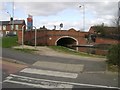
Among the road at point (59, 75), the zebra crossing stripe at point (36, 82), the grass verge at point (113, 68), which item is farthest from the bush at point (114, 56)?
the zebra crossing stripe at point (36, 82)

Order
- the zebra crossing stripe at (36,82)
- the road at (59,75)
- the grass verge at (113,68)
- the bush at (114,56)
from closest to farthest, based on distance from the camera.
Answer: the zebra crossing stripe at (36,82) < the road at (59,75) < the grass verge at (113,68) < the bush at (114,56)

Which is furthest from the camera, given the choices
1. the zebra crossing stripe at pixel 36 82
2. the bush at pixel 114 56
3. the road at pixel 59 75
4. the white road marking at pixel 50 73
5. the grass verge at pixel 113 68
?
the bush at pixel 114 56

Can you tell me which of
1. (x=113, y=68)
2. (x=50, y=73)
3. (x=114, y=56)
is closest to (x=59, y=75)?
(x=50, y=73)

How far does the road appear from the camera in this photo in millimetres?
11867

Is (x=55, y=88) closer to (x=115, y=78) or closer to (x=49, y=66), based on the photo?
(x=115, y=78)

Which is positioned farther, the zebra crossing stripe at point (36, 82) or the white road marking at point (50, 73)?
the white road marking at point (50, 73)

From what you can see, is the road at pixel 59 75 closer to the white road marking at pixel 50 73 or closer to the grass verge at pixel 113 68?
the white road marking at pixel 50 73

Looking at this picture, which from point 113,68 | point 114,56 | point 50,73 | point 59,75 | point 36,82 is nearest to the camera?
point 36,82

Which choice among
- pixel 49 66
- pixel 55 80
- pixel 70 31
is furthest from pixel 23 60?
pixel 70 31

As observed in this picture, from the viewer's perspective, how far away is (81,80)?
13.0 meters

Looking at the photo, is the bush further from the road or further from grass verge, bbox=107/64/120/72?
the road

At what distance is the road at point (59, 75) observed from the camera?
11.9 meters

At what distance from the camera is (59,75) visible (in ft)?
46.2

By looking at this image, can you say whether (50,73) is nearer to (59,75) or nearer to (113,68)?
(59,75)
